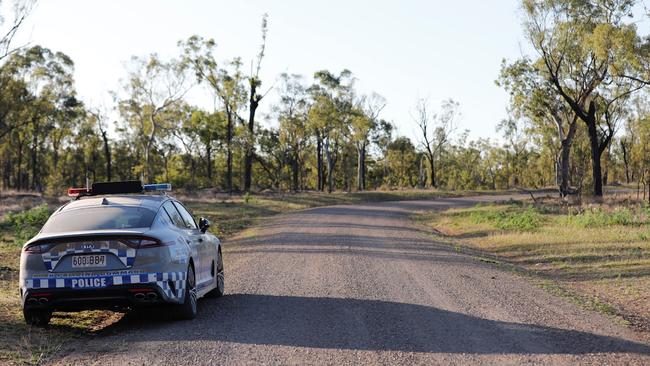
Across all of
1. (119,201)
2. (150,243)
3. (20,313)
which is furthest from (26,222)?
(150,243)

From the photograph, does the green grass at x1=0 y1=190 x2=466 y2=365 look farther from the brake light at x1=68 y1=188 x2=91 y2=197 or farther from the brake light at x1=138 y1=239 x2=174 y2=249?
the brake light at x1=68 y1=188 x2=91 y2=197

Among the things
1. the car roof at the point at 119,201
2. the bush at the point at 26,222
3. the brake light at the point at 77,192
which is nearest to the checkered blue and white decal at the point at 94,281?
the car roof at the point at 119,201

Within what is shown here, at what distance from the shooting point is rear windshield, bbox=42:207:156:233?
866 centimetres

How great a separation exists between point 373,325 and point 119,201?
11.9ft

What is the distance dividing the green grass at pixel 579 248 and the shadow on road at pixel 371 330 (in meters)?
2.05

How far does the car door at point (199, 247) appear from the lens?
9.76 m

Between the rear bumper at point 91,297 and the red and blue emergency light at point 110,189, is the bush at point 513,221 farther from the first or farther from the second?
the rear bumper at point 91,297

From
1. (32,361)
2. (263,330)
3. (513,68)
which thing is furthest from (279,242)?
(513,68)

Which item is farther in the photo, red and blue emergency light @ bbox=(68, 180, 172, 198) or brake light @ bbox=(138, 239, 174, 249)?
red and blue emergency light @ bbox=(68, 180, 172, 198)

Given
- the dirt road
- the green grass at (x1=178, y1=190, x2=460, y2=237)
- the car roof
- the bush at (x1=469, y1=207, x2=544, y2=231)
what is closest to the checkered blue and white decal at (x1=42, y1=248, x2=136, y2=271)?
the dirt road

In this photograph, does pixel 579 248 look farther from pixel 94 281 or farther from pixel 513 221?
pixel 94 281

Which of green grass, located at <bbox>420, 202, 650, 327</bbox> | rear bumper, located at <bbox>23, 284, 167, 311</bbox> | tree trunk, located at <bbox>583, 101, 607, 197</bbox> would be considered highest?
tree trunk, located at <bbox>583, 101, 607, 197</bbox>

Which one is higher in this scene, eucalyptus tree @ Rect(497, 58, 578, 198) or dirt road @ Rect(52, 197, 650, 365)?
eucalyptus tree @ Rect(497, 58, 578, 198)

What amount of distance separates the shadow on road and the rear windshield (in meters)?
1.23
